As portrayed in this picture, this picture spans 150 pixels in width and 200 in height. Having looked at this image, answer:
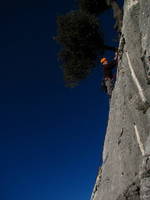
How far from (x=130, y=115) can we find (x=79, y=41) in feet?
43.0

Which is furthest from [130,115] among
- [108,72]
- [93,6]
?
[93,6]

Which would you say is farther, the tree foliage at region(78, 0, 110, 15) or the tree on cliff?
the tree foliage at region(78, 0, 110, 15)

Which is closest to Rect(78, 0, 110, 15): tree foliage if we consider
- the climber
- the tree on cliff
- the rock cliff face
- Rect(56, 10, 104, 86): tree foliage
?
the tree on cliff

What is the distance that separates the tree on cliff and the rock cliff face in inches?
371

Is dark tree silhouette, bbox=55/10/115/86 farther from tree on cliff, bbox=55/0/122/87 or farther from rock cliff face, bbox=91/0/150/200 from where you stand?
rock cliff face, bbox=91/0/150/200

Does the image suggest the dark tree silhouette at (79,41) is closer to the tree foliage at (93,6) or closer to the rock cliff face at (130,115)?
the tree foliage at (93,6)

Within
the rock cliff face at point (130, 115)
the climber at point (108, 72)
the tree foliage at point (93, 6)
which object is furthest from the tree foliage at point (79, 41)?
the rock cliff face at point (130, 115)

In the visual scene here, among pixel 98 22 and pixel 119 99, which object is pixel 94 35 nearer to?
pixel 98 22

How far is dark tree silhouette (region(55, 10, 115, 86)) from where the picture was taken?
80.6ft

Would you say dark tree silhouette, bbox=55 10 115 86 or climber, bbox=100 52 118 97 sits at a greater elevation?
dark tree silhouette, bbox=55 10 115 86

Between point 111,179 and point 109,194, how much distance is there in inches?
36.0

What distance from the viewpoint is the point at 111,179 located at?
14109mm

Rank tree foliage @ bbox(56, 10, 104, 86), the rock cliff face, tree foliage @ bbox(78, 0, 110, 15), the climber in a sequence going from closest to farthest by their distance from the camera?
the rock cliff face, the climber, tree foliage @ bbox(56, 10, 104, 86), tree foliage @ bbox(78, 0, 110, 15)

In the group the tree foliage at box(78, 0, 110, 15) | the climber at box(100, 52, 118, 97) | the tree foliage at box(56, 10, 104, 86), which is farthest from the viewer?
the tree foliage at box(78, 0, 110, 15)
